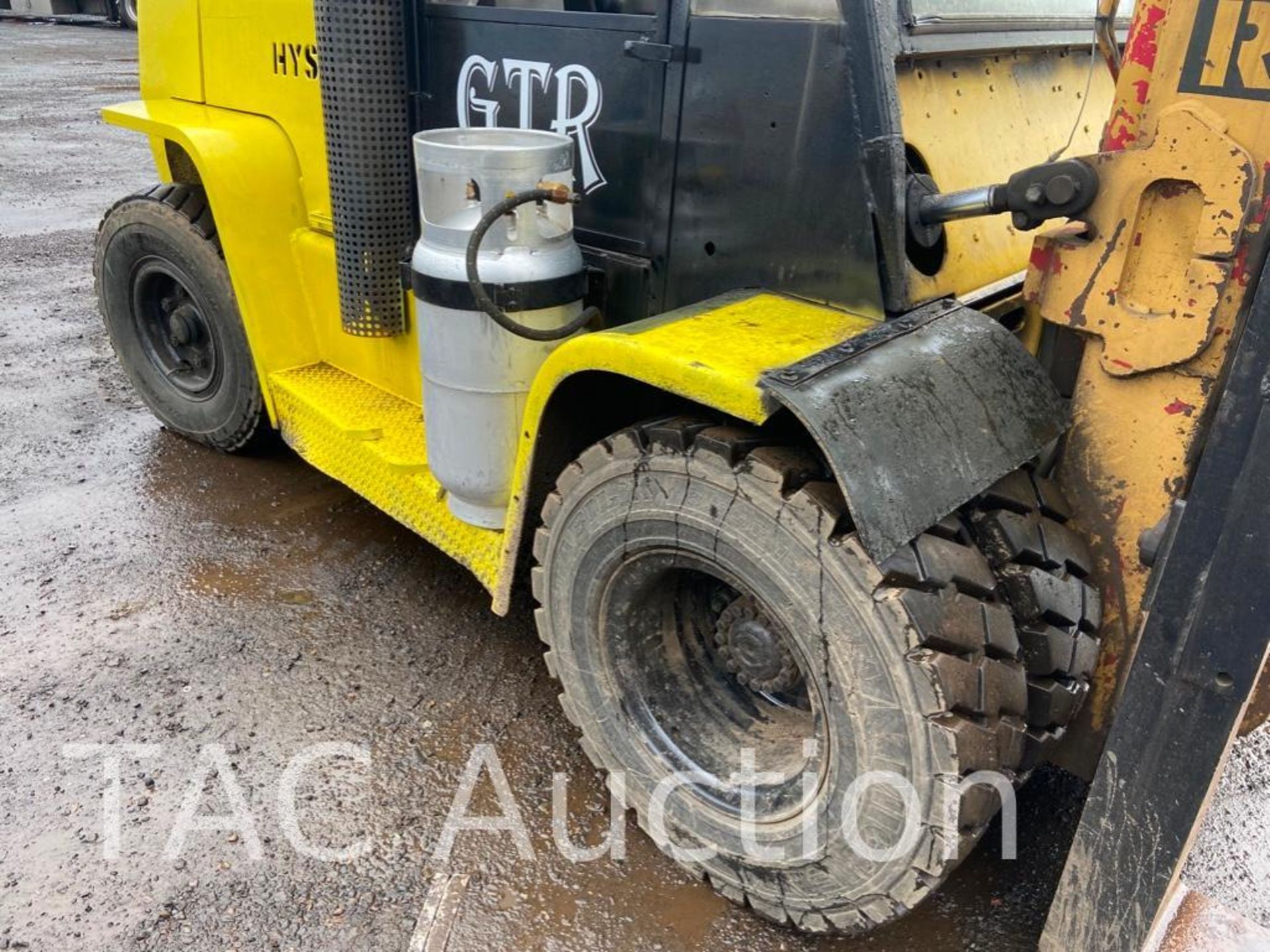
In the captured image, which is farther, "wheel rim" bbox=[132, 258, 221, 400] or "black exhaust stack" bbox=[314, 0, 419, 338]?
"wheel rim" bbox=[132, 258, 221, 400]

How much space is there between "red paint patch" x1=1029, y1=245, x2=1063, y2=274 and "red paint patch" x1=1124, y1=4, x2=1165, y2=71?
0.29 metres

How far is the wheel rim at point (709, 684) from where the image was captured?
2.28 metres

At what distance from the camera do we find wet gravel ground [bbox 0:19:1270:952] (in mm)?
2354

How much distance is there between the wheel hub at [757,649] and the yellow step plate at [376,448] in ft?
2.56

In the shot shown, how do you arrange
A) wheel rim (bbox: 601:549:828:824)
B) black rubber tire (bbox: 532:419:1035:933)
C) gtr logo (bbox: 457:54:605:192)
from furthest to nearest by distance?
gtr logo (bbox: 457:54:605:192) → wheel rim (bbox: 601:549:828:824) → black rubber tire (bbox: 532:419:1035:933)

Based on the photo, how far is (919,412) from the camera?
6.21 feet

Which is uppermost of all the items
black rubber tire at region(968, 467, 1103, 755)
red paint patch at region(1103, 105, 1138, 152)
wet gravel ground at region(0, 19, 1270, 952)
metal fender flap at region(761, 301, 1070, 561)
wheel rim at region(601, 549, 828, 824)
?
A: red paint patch at region(1103, 105, 1138, 152)

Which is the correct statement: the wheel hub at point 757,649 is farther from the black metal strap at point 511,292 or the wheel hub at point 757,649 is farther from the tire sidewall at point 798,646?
the black metal strap at point 511,292

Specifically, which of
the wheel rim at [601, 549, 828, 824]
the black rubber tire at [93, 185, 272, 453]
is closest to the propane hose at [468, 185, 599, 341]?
the wheel rim at [601, 549, 828, 824]

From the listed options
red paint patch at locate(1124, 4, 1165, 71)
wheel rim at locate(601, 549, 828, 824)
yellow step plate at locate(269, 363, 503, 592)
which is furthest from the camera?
yellow step plate at locate(269, 363, 503, 592)

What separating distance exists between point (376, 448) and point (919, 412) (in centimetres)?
190

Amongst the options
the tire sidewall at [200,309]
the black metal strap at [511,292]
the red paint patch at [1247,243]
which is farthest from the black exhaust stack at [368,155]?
the red paint patch at [1247,243]

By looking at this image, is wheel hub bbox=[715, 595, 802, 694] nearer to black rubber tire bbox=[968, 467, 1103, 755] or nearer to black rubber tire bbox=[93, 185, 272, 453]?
black rubber tire bbox=[968, 467, 1103, 755]

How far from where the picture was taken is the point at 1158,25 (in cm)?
176
